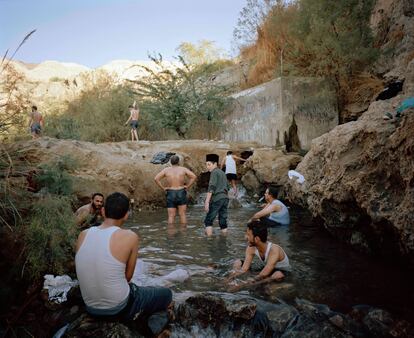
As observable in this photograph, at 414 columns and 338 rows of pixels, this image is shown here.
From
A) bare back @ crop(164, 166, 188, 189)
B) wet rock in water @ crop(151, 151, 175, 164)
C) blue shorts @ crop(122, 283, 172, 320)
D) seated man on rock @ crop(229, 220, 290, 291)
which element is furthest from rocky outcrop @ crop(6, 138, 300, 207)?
blue shorts @ crop(122, 283, 172, 320)

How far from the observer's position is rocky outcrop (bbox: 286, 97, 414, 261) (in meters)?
4.96

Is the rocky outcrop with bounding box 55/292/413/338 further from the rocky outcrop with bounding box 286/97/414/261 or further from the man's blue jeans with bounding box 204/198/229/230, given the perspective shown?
the man's blue jeans with bounding box 204/198/229/230

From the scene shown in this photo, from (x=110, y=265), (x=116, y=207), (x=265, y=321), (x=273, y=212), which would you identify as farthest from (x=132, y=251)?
(x=273, y=212)

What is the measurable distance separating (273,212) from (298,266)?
9.43 ft

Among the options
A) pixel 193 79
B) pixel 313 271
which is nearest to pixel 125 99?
pixel 193 79

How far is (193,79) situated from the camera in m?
20.3

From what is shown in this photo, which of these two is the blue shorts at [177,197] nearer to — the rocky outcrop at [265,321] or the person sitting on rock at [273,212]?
the person sitting on rock at [273,212]

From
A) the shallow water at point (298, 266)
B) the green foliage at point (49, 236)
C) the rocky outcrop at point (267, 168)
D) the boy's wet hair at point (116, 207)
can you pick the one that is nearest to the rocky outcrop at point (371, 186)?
the shallow water at point (298, 266)

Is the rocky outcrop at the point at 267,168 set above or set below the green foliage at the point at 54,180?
below

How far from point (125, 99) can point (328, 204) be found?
16.4 metres

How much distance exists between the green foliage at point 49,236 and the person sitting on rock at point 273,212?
493 cm

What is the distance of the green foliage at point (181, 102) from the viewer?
63.8ft

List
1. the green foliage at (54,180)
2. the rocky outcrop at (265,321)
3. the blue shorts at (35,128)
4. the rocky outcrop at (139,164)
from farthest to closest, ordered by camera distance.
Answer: the blue shorts at (35,128)
the rocky outcrop at (139,164)
the green foliage at (54,180)
the rocky outcrop at (265,321)

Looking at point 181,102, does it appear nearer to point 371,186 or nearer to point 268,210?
point 268,210
